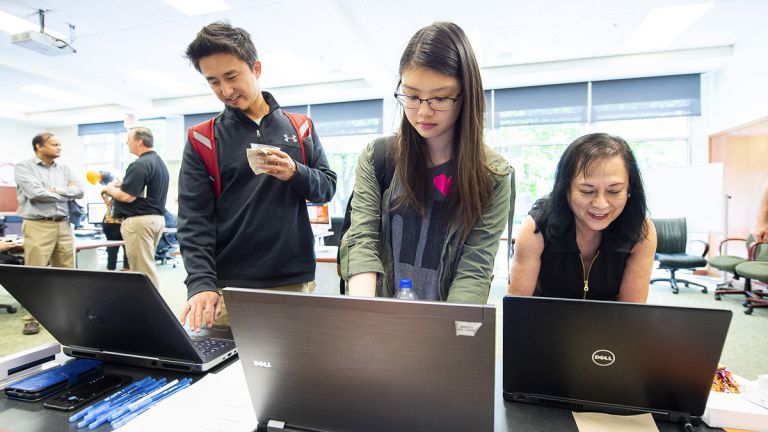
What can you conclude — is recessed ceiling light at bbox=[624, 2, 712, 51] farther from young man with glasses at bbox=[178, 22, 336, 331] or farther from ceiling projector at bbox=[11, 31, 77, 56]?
ceiling projector at bbox=[11, 31, 77, 56]

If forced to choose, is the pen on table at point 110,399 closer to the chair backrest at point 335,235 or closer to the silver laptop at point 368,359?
the silver laptop at point 368,359

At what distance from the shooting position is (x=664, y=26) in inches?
183

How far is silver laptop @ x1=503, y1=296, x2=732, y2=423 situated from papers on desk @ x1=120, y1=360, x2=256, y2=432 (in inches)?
19.7

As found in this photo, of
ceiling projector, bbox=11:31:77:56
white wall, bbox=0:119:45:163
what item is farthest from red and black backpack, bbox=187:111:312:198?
white wall, bbox=0:119:45:163

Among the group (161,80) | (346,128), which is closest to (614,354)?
(346,128)

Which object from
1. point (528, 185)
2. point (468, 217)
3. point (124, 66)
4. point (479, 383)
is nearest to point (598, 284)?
point (468, 217)

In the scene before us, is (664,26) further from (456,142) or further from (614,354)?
(614,354)

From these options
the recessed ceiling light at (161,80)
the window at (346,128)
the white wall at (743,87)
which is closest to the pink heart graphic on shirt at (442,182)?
the white wall at (743,87)

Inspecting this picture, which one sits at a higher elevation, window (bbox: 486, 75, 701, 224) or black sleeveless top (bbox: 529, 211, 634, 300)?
window (bbox: 486, 75, 701, 224)

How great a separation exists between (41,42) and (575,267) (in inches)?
211

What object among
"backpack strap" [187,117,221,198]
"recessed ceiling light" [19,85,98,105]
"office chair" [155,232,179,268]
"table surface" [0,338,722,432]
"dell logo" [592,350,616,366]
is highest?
"recessed ceiling light" [19,85,98,105]

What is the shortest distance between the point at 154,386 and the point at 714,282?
6308 millimetres

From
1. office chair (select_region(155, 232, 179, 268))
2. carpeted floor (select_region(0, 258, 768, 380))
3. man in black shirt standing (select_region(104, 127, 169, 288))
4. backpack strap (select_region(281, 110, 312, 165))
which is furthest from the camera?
office chair (select_region(155, 232, 179, 268))

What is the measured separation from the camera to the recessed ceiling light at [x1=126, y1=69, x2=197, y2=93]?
620cm
